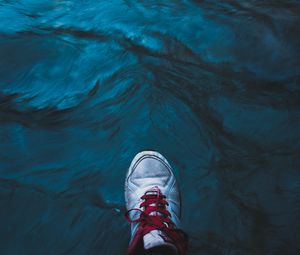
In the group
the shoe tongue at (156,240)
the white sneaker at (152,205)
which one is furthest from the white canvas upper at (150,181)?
the shoe tongue at (156,240)

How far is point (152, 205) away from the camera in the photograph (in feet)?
4.64

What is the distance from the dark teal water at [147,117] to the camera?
1.52 meters

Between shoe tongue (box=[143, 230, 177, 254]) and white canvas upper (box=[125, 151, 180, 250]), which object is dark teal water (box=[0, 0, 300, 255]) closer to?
white canvas upper (box=[125, 151, 180, 250])

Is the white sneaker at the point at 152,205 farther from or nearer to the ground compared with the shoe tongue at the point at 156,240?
nearer to the ground

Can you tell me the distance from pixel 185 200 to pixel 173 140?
14.6 inches

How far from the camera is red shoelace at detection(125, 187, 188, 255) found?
4.04ft

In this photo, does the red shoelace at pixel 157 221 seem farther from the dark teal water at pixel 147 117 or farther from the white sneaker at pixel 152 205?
the dark teal water at pixel 147 117

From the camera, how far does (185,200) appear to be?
1.61m

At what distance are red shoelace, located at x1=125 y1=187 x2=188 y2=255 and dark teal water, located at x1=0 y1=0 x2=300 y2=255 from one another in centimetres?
19

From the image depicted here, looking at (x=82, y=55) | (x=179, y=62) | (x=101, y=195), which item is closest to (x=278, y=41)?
(x=179, y=62)

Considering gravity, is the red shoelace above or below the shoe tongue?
below

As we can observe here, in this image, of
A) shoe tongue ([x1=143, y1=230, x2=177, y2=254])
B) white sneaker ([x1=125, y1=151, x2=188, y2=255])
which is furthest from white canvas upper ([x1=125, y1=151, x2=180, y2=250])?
shoe tongue ([x1=143, y1=230, x2=177, y2=254])

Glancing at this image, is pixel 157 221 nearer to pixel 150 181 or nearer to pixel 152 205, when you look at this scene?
pixel 152 205

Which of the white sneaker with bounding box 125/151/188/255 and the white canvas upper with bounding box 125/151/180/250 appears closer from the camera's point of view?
the white sneaker with bounding box 125/151/188/255
